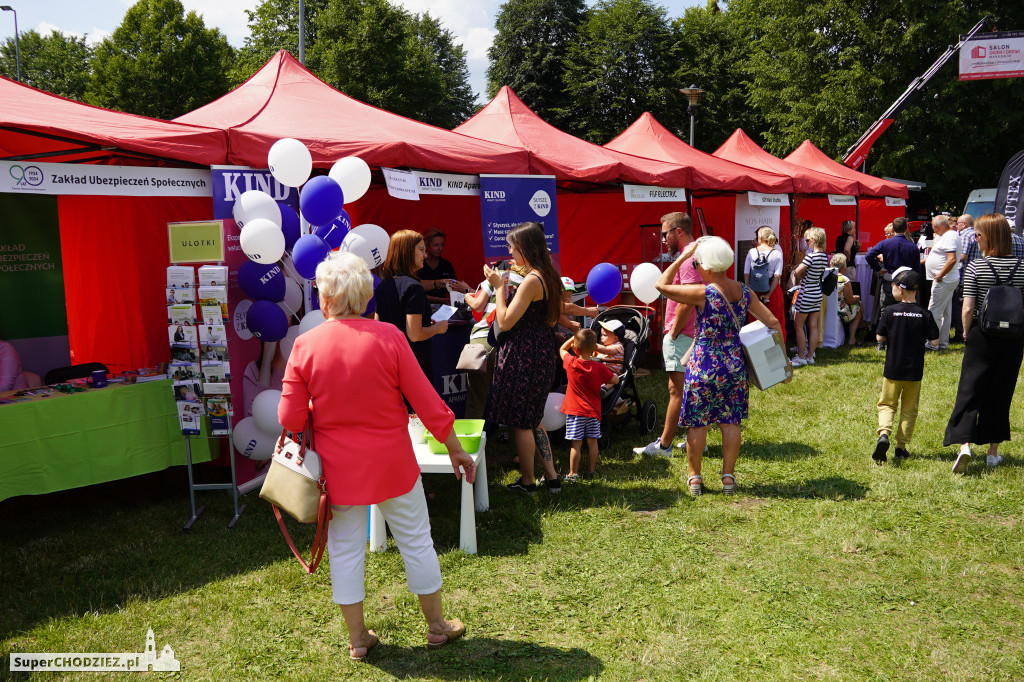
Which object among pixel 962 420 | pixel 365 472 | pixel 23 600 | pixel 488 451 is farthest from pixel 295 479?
pixel 962 420

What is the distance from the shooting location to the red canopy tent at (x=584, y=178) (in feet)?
26.3

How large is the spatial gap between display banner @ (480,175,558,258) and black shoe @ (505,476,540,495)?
2417mm

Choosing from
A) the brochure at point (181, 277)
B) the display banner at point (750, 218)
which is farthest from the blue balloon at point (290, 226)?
the display banner at point (750, 218)

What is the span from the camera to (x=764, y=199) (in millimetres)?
10711

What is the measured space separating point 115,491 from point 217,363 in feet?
5.25

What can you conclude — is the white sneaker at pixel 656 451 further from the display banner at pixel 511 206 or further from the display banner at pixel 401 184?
the display banner at pixel 401 184

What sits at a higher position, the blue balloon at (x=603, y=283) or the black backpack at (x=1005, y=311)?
the blue balloon at (x=603, y=283)

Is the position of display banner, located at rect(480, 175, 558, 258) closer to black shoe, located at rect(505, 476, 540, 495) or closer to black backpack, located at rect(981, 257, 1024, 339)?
black shoe, located at rect(505, 476, 540, 495)

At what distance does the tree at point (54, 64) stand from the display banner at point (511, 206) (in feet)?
130

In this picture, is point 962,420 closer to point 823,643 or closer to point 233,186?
point 823,643

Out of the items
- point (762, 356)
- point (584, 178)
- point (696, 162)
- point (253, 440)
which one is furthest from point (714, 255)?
point (696, 162)

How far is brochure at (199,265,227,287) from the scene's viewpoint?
455cm

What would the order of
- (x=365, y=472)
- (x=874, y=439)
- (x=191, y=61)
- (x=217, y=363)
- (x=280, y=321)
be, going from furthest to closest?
(x=191, y=61) < (x=874, y=439) < (x=280, y=321) < (x=217, y=363) < (x=365, y=472)

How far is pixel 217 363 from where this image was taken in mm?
4621
